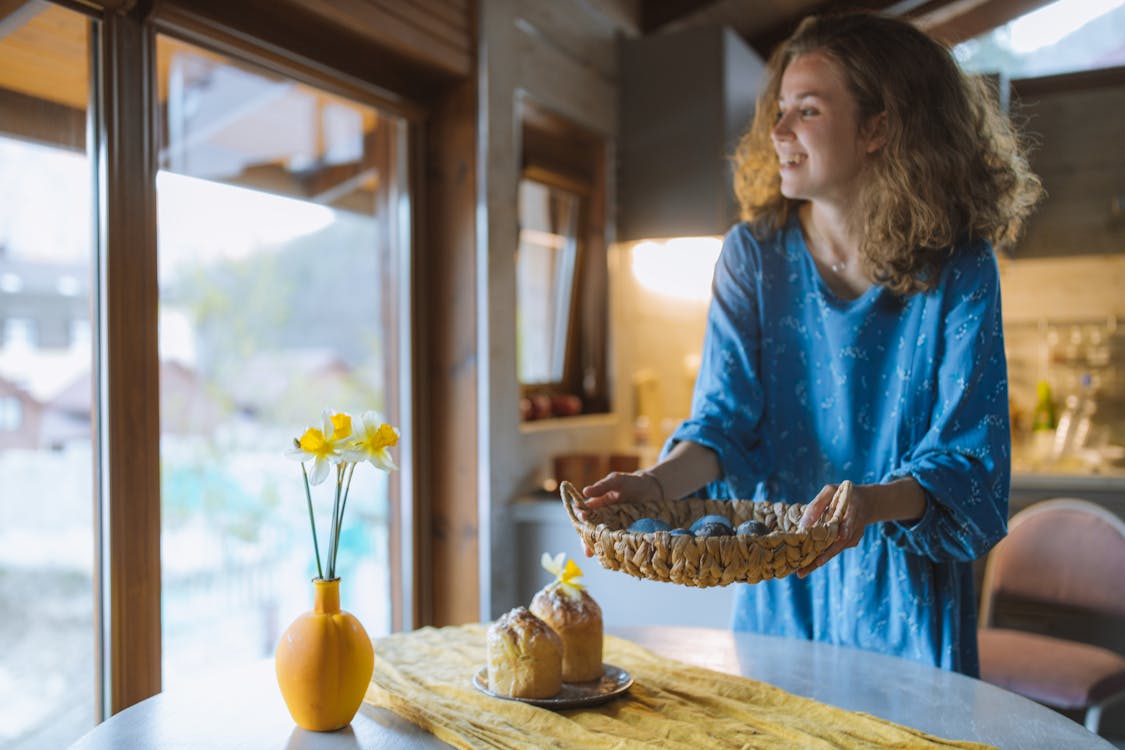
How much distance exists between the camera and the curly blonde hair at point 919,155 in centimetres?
150

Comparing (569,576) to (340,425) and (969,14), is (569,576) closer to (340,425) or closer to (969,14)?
(340,425)

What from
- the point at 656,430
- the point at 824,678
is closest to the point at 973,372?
the point at 824,678

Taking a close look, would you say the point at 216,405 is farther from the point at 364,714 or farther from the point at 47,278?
the point at 364,714

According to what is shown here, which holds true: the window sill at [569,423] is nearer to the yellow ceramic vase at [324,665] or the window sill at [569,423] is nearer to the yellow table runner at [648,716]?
the yellow table runner at [648,716]

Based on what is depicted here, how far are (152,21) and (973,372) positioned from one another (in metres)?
1.55

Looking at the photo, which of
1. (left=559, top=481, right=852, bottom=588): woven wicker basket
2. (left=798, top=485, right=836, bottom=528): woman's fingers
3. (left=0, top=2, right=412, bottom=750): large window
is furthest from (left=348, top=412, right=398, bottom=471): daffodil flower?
(left=798, top=485, right=836, bottom=528): woman's fingers

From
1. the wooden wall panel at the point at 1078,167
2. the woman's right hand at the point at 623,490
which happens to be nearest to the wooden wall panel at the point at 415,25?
the woman's right hand at the point at 623,490

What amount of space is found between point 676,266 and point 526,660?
2758mm

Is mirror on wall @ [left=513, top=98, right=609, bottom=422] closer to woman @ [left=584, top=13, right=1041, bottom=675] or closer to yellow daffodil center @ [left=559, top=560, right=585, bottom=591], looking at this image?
woman @ [left=584, top=13, right=1041, bottom=675]

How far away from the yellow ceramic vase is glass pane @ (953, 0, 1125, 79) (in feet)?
11.6

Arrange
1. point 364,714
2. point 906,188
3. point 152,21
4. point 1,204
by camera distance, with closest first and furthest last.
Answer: point 364,714, point 906,188, point 1,204, point 152,21

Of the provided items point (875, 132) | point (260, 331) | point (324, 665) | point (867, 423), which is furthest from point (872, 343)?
point (260, 331)

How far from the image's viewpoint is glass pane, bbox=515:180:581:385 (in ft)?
10.2

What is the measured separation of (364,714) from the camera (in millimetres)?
1210
